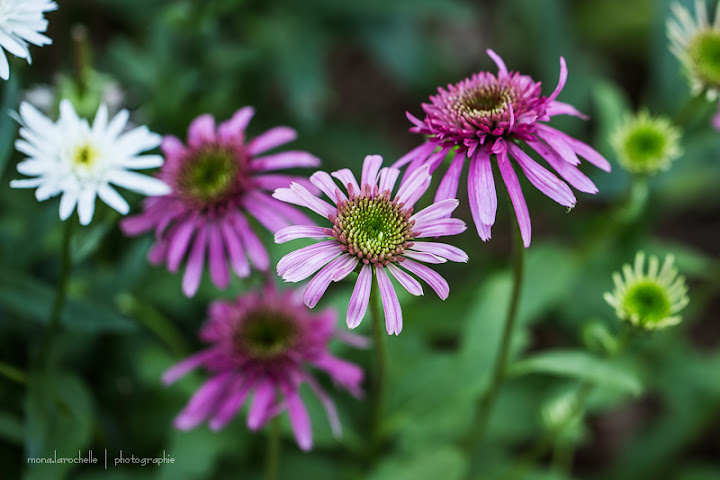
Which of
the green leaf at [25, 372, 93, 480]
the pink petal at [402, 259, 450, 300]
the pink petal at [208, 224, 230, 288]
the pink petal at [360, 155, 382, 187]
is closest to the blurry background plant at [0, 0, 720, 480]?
the green leaf at [25, 372, 93, 480]

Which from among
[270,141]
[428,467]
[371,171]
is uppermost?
[270,141]

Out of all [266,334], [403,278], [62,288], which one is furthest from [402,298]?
[62,288]

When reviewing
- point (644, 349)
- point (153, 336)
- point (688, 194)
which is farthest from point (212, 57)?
point (688, 194)

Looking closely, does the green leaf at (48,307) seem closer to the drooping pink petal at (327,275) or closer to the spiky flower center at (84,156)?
the spiky flower center at (84,156)

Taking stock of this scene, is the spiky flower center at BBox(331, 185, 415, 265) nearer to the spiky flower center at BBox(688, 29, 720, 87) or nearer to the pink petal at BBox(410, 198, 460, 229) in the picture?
the pink petal at BBox(410, 198, 460, 229)

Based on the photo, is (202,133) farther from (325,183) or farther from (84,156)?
(325,183)

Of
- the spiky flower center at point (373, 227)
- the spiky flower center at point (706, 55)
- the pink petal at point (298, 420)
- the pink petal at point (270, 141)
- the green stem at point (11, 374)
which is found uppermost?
the spiky flower center at point (706, 55)

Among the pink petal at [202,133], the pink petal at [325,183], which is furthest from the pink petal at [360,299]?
the pink petal at [202,133]
